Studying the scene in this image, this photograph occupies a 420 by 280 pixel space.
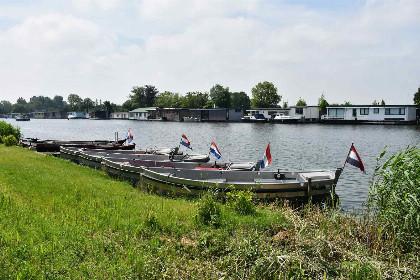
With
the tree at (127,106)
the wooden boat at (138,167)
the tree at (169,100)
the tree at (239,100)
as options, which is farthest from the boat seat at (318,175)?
the tree at (127,106)

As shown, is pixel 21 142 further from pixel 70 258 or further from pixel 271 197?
pixel 70 258

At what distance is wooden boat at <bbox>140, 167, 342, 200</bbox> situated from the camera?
47.4ft

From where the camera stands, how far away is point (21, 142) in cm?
3588

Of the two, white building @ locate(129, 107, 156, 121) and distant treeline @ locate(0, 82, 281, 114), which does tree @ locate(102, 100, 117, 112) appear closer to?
distant treeline @ locate(0, 82, 281, 114)

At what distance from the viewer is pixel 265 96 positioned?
413ft

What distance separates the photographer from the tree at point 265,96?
12531 centimetres

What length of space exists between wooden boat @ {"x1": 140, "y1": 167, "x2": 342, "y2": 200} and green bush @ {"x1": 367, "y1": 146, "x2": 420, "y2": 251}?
13.6 feet

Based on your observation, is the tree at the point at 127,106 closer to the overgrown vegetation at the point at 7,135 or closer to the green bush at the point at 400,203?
the overgrown vegetation at the point at 7,135

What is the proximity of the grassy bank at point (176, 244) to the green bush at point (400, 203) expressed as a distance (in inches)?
15.4

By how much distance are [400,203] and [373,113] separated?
84779mm

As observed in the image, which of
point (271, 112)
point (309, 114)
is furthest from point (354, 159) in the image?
point (271, 112)

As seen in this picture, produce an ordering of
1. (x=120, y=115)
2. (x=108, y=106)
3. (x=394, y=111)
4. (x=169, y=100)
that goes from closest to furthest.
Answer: (x=394, y=111), (x=169, y=100), (x=120, y=115), (x=108, y=106)

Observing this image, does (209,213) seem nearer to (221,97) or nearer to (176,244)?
(176,244)

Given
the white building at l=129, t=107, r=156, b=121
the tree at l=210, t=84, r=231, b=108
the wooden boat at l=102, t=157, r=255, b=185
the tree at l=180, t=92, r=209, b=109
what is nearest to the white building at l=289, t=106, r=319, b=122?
the tree at l=210, t=84, r=231, b=108
